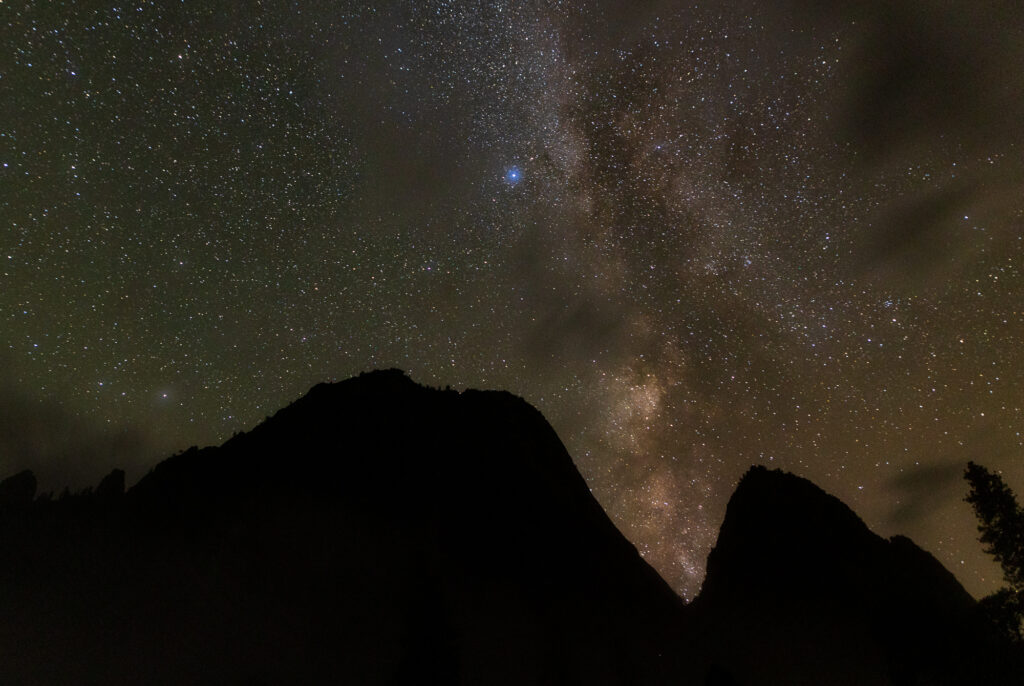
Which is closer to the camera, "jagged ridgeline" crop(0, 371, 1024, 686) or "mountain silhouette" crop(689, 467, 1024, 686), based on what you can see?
"mountain silhouette" crop(689, 467, 1024, 686)

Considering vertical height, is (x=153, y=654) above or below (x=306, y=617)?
below

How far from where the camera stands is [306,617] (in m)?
38.7

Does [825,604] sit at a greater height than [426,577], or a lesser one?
greater

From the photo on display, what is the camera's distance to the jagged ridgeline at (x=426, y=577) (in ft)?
119

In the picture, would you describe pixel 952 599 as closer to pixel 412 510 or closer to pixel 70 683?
pixel 412 510

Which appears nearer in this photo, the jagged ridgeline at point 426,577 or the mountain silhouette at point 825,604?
the mountain silhouette at point 825,604

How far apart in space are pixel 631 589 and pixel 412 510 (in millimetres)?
23976

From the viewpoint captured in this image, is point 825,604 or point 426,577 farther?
point 825,604

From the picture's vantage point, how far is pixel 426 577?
35094 millimetres

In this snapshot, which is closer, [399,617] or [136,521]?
[399,617]

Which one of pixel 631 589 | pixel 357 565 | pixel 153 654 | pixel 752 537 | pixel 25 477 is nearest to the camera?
pixel 153 654

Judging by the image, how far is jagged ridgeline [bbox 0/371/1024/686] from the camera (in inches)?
1428

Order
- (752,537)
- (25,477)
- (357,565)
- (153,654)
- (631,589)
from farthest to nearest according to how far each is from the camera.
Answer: (25,477)
(752,537)
(631,589)
(357,565)
(153,654)

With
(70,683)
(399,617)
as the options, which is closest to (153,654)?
(70,683)
